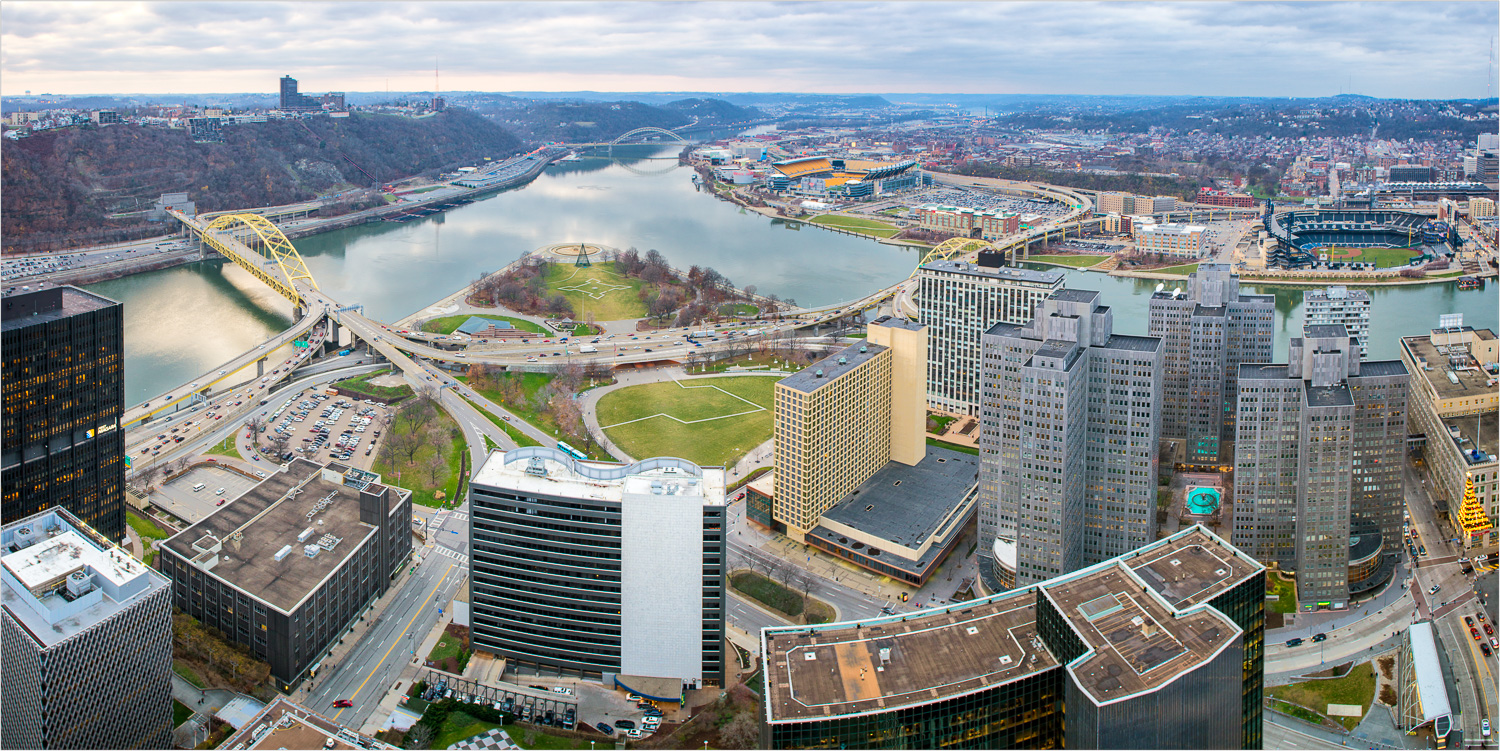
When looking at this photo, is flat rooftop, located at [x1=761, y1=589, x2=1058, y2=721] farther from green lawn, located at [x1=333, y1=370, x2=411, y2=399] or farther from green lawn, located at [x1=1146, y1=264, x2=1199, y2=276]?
green lawn, located at [x1=1146, y1=264, x2=1199, y2=276]

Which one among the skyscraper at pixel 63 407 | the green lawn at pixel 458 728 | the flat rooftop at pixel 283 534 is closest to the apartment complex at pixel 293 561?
the flat rooftop at pixel 283 534

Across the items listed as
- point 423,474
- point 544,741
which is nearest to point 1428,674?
point 544,741

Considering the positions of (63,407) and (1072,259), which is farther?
(1072,259)

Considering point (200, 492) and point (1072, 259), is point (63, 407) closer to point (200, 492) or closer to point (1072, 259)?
point (200, 492)

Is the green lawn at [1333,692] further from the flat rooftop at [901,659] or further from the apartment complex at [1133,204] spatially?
the apartment complex at [1133,204]

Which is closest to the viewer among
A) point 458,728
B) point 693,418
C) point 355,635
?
point 458,728

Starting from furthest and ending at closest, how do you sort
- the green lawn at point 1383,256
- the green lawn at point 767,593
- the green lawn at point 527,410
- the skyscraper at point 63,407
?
the green lawn at point 1383,256
the green lawn at point 527,410
the green lawn at point 767,593
the skyscraper at point 63,407

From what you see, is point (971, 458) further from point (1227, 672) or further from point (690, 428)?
point (1227, 672)
